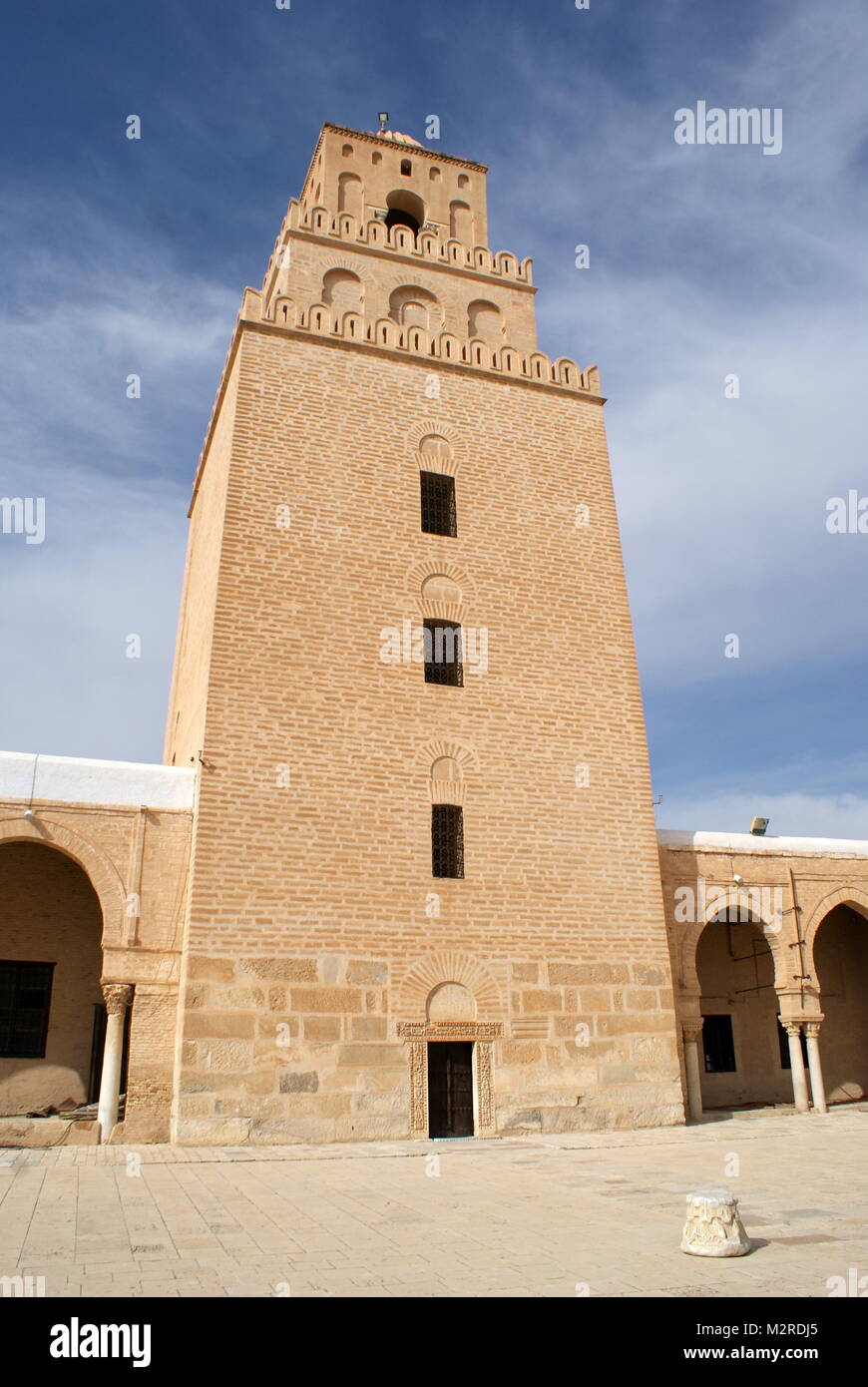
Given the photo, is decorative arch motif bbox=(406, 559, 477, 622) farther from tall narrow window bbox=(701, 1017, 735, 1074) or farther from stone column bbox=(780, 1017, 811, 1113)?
tall narrow window bbox=(701, 1017, 735, 1074)

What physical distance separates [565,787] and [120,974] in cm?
561

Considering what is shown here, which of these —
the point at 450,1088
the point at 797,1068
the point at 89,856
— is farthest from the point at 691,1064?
the point at 89,856

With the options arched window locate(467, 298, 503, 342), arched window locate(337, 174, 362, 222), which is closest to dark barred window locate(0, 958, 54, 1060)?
arched window locate(467, 298, 503, 342)

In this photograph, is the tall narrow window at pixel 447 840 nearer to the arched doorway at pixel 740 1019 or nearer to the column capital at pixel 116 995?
the column capital at pixel 116 995

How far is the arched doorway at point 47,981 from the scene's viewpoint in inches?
469

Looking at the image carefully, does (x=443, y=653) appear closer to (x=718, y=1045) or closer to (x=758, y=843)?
(x=758, y=843)

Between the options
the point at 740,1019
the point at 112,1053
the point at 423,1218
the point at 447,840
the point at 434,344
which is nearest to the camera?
the point at 423,1218

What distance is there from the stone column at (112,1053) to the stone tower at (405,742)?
0.87 meters

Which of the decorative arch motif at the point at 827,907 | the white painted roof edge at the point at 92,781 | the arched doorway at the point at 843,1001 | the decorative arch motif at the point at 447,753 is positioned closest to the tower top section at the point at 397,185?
the decorative arch motif at the point at 447,753

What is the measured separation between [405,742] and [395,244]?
818 centimetres

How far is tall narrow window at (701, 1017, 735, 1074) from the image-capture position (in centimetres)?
1580

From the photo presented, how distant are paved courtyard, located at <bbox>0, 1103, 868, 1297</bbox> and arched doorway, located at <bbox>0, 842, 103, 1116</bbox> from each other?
2.85 meters

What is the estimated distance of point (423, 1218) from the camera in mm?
5977

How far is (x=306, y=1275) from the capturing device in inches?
178
